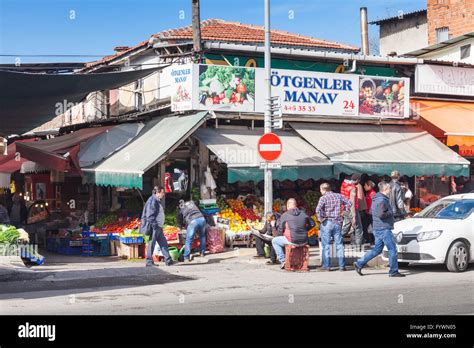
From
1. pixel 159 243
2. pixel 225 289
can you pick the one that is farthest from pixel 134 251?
pixel 225 289

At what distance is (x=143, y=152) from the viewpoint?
1886 cm

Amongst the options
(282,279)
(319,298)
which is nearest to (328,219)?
(282,279)

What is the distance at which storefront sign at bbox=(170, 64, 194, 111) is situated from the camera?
1916cm

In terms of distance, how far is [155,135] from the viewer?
Result: 19625 millimetres

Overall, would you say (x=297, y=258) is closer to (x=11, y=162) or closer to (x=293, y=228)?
(x=293, y=228)

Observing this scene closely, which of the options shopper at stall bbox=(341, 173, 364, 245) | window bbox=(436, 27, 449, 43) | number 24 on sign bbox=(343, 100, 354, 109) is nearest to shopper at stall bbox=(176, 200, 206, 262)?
shopper at stall bbox=(341, 173, 364, 245)

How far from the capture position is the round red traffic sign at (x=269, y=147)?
17.2m

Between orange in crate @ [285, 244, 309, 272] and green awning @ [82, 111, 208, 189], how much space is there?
4058 mm

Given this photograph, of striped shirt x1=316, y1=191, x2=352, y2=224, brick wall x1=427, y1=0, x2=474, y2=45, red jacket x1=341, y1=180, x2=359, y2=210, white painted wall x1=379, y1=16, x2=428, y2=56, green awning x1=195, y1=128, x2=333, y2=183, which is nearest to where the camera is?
striped shirt x1=316, y1=191, x2=352, y2=224

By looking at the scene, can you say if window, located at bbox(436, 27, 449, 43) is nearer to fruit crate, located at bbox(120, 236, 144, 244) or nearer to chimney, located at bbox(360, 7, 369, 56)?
chimney, located at bbox(360, 7, 369, 56)

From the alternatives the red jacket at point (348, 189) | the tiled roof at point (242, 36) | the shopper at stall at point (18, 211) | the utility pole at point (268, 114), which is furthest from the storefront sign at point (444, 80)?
the shopper at stall at point (18, 211)

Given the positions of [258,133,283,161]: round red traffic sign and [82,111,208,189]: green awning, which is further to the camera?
[82,111,208,189]: green awning

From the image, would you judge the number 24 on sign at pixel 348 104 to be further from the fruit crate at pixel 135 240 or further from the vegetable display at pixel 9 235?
the vegetable display at pixel 9 235
